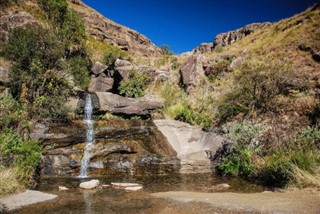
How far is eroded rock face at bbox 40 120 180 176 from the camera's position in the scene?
58.6 ft

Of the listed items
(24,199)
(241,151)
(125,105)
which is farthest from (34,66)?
(241,151)

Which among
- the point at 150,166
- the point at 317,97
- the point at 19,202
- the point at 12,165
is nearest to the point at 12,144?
the point at 12,165

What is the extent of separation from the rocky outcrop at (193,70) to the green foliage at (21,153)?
1909 centimetres

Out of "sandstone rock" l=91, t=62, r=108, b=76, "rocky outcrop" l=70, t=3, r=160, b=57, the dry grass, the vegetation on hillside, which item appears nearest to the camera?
the dry grass

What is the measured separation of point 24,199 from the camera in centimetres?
1112

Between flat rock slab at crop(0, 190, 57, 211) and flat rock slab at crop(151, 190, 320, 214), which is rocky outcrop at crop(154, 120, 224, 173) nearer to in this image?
flat rock slab at crop(151, 190, 320, 214)

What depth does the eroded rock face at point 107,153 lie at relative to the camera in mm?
17875

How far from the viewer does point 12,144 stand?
565 inches

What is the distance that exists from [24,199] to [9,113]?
32.2 feet

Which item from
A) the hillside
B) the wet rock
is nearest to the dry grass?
the hillside

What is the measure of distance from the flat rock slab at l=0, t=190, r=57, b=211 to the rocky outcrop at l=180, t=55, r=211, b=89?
21373 mm

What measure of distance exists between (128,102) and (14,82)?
347 inches

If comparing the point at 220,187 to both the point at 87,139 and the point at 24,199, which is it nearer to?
the point at 24,199

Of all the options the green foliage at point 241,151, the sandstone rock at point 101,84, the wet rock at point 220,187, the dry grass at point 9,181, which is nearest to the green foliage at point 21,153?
the dry grass at point 9,181
